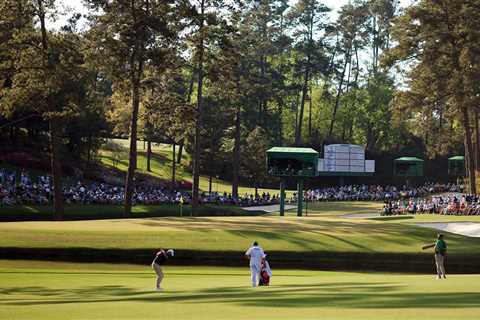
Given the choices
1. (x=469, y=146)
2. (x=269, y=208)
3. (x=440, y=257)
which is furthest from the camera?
(x=269, y=208)

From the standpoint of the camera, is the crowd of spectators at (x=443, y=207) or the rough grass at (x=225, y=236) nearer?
the rough grass at (x=225, y=236)

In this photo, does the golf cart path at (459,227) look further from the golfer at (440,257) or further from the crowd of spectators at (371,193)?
the crowd of spectators at (371,193)

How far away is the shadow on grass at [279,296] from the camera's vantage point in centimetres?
1744

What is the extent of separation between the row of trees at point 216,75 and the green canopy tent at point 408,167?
7443 mm

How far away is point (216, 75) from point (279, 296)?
33481mm

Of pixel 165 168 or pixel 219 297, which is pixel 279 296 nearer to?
pixel 219 297

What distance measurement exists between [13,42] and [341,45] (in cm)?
7304

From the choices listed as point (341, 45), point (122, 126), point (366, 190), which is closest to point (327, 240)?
point (122, 126)

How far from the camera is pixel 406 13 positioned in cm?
6275

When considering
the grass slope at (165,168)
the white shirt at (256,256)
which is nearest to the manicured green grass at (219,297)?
the white shirt at (256,256)

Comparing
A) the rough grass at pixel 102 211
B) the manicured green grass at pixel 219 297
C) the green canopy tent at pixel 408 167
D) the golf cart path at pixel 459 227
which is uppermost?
the green canopy tent at pixel 408 167

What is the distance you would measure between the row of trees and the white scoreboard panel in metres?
8.21

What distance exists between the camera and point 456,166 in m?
94.1

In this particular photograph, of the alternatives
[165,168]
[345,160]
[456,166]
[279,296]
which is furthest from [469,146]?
[279,296]
